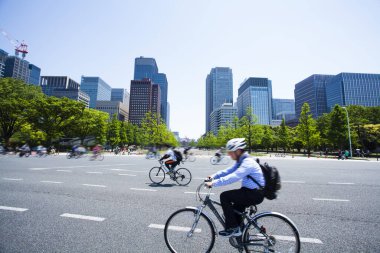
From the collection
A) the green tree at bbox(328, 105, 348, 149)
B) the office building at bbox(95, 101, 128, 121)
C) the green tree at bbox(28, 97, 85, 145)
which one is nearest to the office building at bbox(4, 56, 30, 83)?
the office building at bbox(95, 101, 128, 121)

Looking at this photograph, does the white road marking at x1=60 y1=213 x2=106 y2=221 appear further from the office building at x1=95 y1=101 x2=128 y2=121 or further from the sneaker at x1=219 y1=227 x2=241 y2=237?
the office building at x1=95 y1=101 x2=128 y2=121

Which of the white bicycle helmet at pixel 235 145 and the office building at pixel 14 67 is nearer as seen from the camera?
the white bicycle helmet at pixel 235 145

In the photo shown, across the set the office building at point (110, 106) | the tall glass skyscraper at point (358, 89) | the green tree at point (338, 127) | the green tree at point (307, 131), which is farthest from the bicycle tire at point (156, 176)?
the office building at point (110, 106)

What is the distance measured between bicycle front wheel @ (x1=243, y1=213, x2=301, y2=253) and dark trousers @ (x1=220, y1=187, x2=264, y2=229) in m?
0.22

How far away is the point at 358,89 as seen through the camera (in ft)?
418

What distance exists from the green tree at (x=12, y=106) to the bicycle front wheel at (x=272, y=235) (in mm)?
52818

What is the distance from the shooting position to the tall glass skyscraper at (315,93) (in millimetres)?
150875

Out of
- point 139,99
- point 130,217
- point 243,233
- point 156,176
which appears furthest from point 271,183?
point 139,99

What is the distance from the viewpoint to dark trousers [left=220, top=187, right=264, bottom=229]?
2.92 meters

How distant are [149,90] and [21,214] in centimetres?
19107

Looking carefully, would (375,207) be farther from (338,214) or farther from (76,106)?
(76,106)

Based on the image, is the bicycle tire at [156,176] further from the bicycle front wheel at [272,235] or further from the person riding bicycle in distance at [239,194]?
the bicycle front wheel at [272,235]

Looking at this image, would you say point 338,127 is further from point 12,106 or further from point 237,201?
point 12,106

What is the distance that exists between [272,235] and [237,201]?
67 cm
